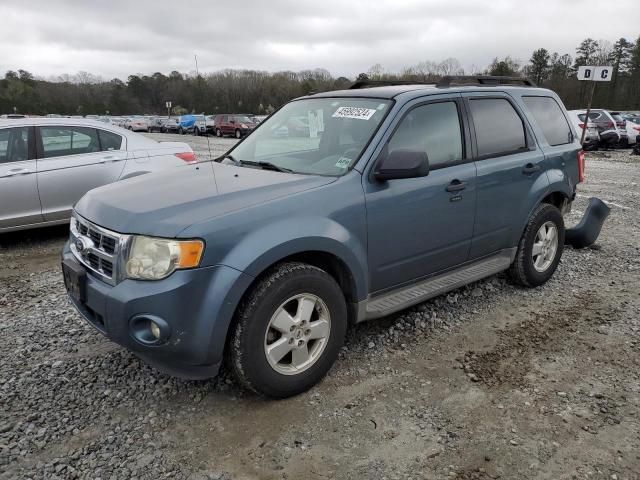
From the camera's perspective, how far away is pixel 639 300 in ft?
15.0

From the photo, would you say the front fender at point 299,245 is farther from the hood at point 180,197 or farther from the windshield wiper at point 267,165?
the windshield wiper at point 267,165

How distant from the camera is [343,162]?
133 inches

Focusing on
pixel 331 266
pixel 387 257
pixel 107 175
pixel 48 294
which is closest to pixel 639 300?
pixel 387 257

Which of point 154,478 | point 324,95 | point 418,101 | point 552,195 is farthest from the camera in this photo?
point 552,195

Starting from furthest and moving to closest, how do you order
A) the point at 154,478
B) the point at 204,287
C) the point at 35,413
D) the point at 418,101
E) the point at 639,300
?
the point at 639,300 → the point at 418,101 → the point at 35,413 → the point at 204,287 → the point at 154,478

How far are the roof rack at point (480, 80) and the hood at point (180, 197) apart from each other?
168 centimetres

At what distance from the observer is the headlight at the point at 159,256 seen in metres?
2.56

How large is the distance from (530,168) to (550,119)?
839mm

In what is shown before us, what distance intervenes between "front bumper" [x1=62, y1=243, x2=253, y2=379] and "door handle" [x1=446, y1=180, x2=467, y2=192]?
1768 mm

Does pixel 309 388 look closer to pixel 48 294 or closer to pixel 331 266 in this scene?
pixel 331 266

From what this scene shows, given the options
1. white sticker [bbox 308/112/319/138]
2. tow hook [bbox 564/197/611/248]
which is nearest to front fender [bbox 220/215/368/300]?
white sticker [bbox 308/112/319/138]

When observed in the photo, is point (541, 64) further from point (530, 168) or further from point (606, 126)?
point (530, 168)

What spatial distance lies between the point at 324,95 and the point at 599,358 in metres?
2.91

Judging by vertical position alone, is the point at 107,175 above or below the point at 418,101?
below
